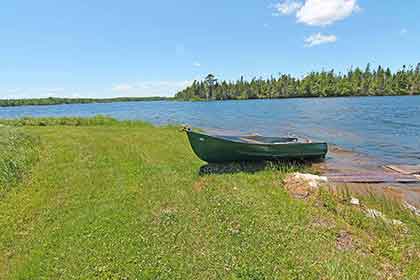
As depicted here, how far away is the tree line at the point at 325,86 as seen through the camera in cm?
9575

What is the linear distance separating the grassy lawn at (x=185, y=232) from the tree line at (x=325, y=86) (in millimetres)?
103565

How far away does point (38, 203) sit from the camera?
6.60 meters

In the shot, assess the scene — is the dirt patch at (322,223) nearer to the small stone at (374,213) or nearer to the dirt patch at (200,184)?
the small stone at (374,213)

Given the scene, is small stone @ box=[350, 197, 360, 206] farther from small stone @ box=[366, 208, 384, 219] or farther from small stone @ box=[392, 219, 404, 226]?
small stone @ box=[392, 219, 404, 226]

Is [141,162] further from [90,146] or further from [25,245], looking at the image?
[25,245]

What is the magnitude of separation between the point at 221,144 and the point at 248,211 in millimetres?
4256

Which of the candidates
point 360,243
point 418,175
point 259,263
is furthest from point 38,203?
point 418,175

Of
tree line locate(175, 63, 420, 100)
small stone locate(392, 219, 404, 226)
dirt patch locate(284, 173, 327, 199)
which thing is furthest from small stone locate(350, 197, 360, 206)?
tree line locate(175, 63, 420, 100)

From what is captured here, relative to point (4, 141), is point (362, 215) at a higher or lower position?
lower

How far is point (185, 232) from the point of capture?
16.8ft

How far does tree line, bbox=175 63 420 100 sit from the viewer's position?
95.8 m

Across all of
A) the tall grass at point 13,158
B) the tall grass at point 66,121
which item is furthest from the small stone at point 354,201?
the tall grass at point 66,121

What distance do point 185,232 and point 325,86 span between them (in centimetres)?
10705

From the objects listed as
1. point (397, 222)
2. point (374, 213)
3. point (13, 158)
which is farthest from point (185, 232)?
point (13, 158)
